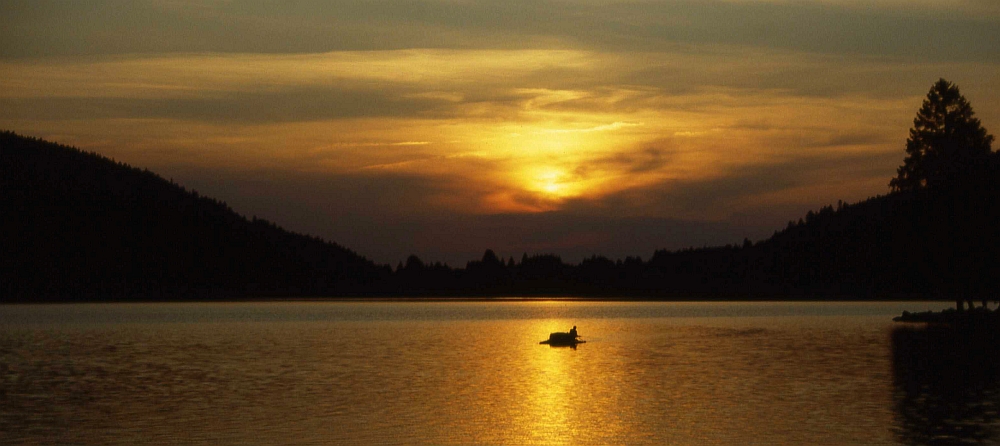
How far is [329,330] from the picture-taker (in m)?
110

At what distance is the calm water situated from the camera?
34.2 metres

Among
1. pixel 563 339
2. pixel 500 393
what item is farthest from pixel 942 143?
pixel 500 393

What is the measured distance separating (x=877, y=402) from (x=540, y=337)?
5967 centimetres

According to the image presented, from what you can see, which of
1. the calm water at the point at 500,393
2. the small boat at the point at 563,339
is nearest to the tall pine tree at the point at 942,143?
the calm water at the point at 500,393

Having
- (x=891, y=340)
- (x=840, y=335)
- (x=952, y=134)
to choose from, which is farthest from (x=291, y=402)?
(x=952, y=134)

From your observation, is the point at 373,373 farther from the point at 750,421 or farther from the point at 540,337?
the point at 540,337

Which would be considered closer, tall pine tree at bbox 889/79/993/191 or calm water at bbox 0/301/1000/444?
calm water at bbox 0/301/1000/444

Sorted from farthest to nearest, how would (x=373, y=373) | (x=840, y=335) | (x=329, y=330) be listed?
(x=329, y=330) → (x=840, y=335) → (x=373, y=373)

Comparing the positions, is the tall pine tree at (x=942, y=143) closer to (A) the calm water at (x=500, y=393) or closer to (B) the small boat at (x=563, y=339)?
(A) the calm water at (x=500, y=393)

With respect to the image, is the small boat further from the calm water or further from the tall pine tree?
the tall pine tree

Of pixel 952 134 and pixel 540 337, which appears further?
pixel 540 337

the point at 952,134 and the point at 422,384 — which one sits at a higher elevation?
the point at 952,134

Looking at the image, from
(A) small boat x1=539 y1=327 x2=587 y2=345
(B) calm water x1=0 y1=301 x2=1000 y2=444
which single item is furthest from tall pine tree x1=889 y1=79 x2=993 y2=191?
(A) small boat x1=539 y1=327 x2=587 y2=345

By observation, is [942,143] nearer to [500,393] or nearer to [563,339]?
[563,339]
